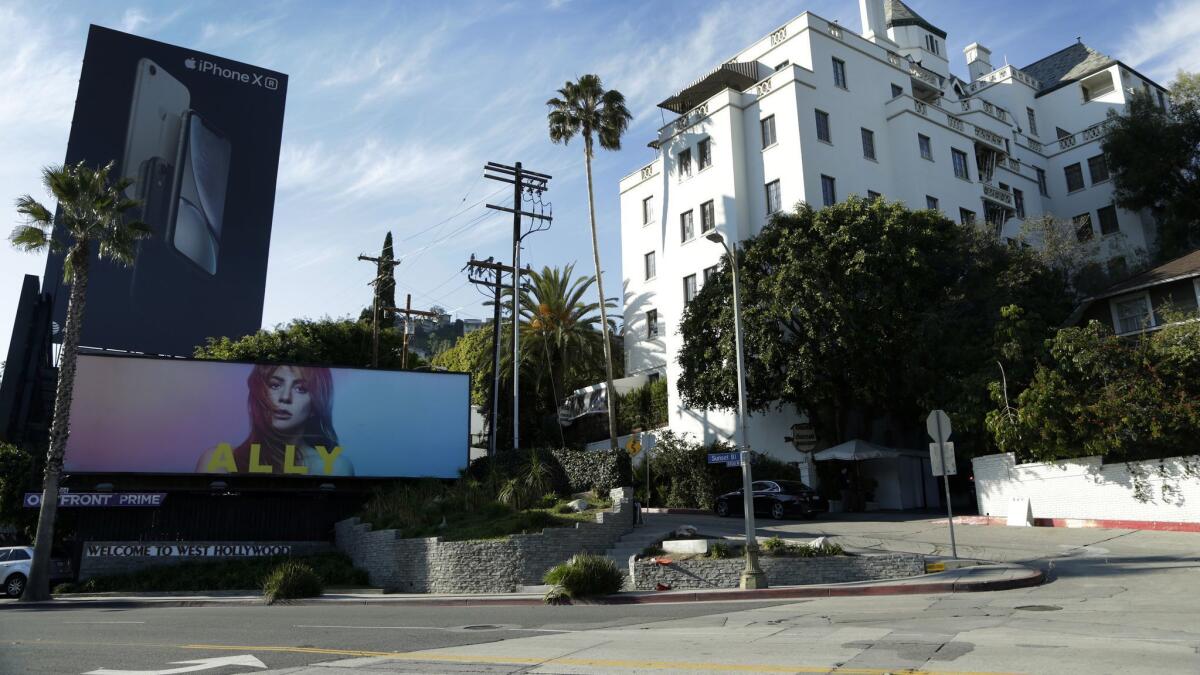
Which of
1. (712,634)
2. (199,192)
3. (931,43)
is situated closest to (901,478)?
(712,634)

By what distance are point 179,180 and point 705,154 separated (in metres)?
37.8

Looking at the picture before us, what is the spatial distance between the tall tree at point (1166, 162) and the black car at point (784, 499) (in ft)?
87.1

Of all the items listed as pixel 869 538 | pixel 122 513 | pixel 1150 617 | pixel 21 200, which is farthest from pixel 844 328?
pixel 21 200

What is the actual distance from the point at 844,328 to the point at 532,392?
2312 cm

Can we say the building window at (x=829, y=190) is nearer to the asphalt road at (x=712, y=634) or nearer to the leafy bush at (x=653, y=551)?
the asphalt road at (x=712, y=634)

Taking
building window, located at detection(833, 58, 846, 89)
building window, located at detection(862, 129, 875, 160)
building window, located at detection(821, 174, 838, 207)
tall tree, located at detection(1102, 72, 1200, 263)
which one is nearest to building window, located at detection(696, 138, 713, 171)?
building window, located at detection(821, 174, 838, 207)

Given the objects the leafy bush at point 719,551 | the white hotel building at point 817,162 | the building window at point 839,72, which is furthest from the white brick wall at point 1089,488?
the building window at point 839,72

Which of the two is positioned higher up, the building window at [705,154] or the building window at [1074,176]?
the building window at [1074,176]

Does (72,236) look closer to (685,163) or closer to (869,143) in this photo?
(685,163)

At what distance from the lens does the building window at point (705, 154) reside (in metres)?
42.2

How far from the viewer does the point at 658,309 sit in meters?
44.8

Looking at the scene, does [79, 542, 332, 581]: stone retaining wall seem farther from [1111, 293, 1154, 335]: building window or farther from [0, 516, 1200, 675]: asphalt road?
[1111, 293, 1154, 335]: building window

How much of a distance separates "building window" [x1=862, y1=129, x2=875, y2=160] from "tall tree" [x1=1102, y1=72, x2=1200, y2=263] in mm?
15238

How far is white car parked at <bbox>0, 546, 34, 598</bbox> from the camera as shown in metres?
24.4
